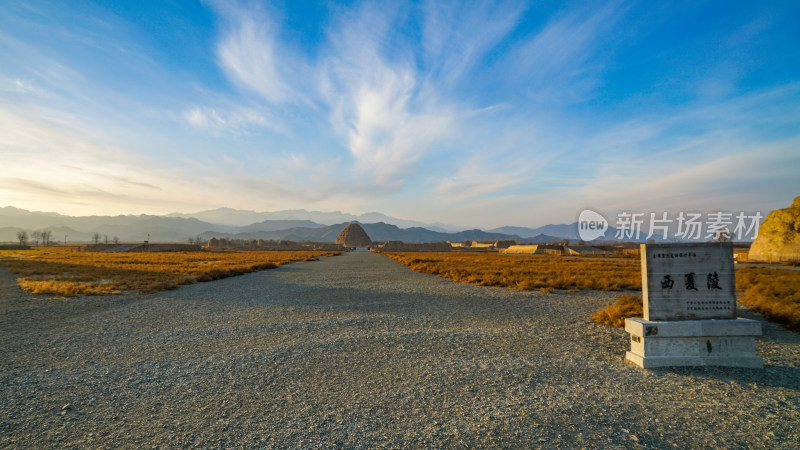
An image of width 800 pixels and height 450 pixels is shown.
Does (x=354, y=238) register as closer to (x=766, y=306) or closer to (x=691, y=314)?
(x=766, y=306)

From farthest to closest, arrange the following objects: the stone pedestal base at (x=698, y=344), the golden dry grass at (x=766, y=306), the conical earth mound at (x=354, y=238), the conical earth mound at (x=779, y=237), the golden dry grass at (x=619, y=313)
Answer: the conical earth mound at (x=354, y=238), the conical earth mound at (x=779, y=237), the golden dry grass at (x=619, y=313), the golden dry grass at (x=766, y=306), the stone pedestal base at (x=698, y=344)

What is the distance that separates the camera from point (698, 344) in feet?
17.7

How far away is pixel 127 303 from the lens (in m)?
12.1

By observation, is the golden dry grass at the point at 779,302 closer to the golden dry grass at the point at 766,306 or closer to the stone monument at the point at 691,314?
the golden dry grass at the point at 766,306

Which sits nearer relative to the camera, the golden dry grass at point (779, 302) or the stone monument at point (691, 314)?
the stone monument at point (691, 314)

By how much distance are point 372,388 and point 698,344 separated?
516 cm

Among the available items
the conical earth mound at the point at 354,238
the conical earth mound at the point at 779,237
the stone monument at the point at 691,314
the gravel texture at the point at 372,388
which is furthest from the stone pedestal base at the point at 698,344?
the conical earth mound at the point at 354,238

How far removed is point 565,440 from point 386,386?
222cm

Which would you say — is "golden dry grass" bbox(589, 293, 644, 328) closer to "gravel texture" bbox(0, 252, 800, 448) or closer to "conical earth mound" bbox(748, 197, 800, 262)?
"gravel texture" bbox(0, 252, 800, 448)

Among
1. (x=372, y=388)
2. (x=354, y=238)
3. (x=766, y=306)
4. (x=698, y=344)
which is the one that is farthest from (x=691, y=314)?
(x=354, y=238)

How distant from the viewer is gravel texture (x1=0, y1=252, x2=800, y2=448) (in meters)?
A: 3.43

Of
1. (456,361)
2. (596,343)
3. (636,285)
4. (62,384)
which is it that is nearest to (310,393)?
(456,361)

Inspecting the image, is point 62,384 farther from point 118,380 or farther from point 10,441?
point 10,441

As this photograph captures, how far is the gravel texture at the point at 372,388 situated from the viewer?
3.43 m
